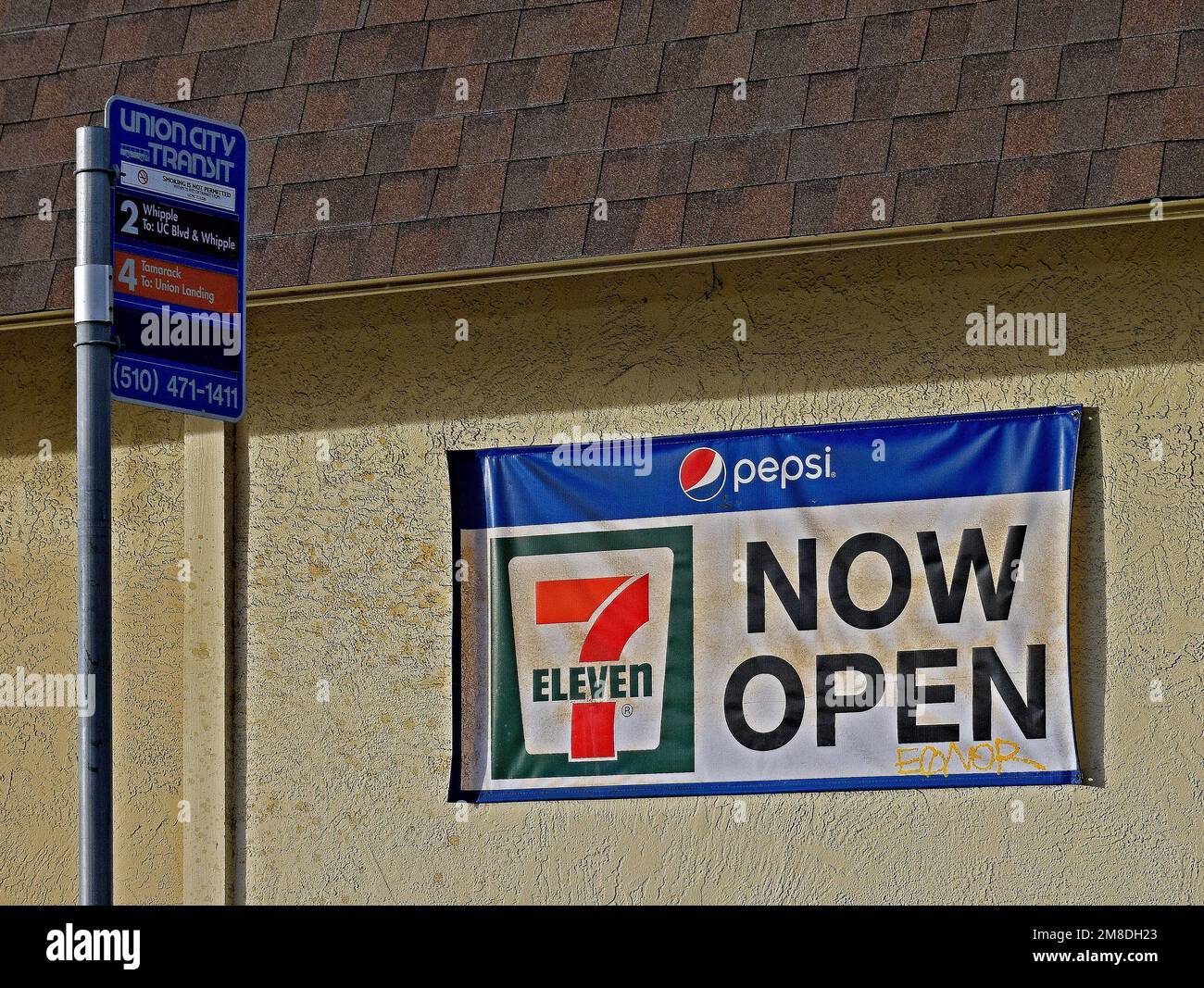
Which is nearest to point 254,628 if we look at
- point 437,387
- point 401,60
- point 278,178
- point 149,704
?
point 149,704

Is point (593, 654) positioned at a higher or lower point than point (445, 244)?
lower

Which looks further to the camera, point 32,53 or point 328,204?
point 32,53

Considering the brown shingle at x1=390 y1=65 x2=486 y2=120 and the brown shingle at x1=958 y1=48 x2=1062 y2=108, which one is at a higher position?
the brown shingle at x1=390 y1=65 x2=486 y2=120

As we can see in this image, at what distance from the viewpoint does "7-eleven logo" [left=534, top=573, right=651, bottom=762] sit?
8461mm

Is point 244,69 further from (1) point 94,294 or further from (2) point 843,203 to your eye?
(1) point 94,294

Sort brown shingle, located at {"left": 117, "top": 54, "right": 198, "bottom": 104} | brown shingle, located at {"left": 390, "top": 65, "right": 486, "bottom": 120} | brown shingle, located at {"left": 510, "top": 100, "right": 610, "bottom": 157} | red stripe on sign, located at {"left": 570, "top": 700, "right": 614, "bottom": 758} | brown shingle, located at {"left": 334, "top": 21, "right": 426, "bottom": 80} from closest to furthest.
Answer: brown shingle, located at {"left": 510, "top": 100, "right": 610, "bottom": 157} → red stripe on sign, located at {"left": 570, "top": 700, "right": 614, "bottom": 758} → brown shingle, located at {"left": 390, "top": 65, "right": 486, "bottom": 120} → brown shingle, located at {"left": 334, "top": 21, "right": 426, "bottom": 80} → brown shingle, located at {"left": 117, "top": 54, "right": 198, "bottom": 104}

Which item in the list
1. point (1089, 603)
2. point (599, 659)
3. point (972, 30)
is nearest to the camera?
point (1089, 603)

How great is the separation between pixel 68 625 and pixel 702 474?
3580mm

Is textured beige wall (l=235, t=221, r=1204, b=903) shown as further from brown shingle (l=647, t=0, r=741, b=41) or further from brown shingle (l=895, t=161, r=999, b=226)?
brown shingle (l=647, t=0, r=741, b=41)

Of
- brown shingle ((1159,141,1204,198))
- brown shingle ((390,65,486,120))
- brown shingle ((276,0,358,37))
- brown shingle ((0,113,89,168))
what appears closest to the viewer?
brown shingle ((1159,141,1204,198))

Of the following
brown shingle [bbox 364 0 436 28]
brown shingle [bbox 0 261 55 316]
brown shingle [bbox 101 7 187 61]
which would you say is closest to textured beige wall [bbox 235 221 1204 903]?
brown shingle [bbox 0 261 55 316]

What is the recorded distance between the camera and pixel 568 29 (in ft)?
28.3

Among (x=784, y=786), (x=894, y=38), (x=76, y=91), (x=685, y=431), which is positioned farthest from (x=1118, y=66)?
(x=76, y=91)

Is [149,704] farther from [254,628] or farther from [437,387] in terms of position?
[437,387]
